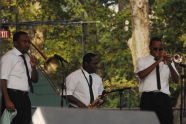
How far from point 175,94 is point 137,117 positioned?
16.6m

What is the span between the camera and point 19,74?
287 inches

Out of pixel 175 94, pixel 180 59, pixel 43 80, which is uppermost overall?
pixel 180 59

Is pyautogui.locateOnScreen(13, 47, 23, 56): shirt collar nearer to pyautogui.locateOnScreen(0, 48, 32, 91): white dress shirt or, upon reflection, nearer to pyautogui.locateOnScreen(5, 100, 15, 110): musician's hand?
pyautogui.locateOnScreen(0, 48, 32, 91): white dress shirt

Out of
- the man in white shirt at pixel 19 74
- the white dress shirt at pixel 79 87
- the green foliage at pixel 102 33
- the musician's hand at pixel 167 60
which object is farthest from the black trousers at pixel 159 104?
the green foliage at pixel 102 33

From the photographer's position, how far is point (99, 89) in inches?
327

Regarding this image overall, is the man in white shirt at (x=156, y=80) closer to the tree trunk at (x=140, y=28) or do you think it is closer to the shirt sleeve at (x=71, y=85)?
the shirt sleeve at (x=71, y=85)

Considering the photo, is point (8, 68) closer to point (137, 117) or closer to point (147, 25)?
point (137, 117)

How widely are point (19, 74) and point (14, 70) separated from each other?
64 mm

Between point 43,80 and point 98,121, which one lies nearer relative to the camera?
point 98,121

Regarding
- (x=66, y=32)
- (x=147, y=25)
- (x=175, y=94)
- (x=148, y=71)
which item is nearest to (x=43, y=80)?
(x=147, y=25)

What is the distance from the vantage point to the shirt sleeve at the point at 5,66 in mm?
7166

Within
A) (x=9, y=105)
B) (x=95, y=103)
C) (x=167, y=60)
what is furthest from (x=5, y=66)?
(x=167, y=60)

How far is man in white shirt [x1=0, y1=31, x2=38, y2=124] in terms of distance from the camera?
7.23 meters

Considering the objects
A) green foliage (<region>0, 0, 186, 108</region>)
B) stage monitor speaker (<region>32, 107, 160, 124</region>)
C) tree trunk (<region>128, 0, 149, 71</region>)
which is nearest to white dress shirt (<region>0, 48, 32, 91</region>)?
stage monitor speaker (<region>32, 107, 160, 124</region>)
